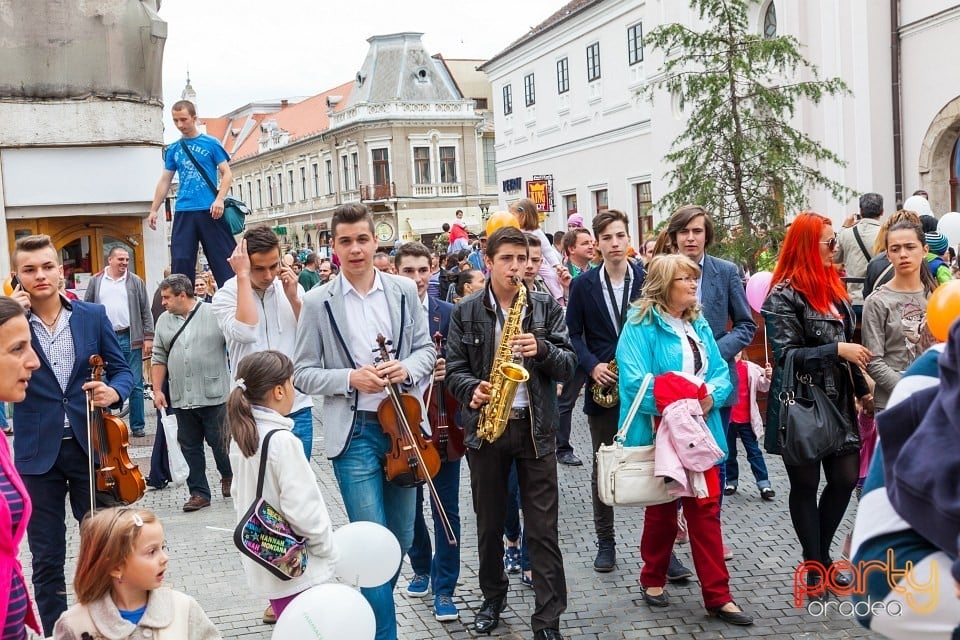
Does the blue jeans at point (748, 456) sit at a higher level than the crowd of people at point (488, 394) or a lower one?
lower

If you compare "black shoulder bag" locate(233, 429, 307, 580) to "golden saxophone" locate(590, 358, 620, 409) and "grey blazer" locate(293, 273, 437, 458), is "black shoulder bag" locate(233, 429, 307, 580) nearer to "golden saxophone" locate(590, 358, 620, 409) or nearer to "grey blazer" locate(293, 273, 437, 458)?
"grey blazer" locate(293, 273, 437, 458)

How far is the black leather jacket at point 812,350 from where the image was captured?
5.57 meters

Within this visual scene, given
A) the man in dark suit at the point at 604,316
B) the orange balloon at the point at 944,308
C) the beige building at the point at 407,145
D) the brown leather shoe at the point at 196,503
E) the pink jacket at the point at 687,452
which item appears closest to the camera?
the orange balloon at the point at 944,308

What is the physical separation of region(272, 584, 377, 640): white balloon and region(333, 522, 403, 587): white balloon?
0.49 m

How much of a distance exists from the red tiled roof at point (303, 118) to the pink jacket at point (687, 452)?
230 feet

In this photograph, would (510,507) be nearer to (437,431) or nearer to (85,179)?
(437,431)

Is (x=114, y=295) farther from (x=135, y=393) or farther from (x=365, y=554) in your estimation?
(x=365, y=554)

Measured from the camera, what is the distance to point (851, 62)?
67.8 feet

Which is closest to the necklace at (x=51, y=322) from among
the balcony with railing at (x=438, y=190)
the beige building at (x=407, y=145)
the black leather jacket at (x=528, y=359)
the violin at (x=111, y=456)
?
the violin at (x=111, y=456)

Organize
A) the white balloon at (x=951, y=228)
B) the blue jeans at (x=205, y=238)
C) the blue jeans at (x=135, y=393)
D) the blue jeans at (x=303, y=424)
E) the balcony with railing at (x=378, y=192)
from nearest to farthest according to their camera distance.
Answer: the blue jeans at (x=303, y=424)
the blue jeans at (x=205, y=238)
the white balloon at (x=951, y=228)
the blue jeans at (x=135, y=393)
the balcony with railing at (x=378, y=192)

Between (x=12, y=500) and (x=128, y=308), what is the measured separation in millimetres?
9171

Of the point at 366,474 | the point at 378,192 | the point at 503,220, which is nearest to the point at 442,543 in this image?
the point at 366,474

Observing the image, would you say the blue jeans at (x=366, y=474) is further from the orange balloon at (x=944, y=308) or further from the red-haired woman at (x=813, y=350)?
the orange balloon at (x=944, y=308)

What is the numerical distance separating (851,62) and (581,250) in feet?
45.8
